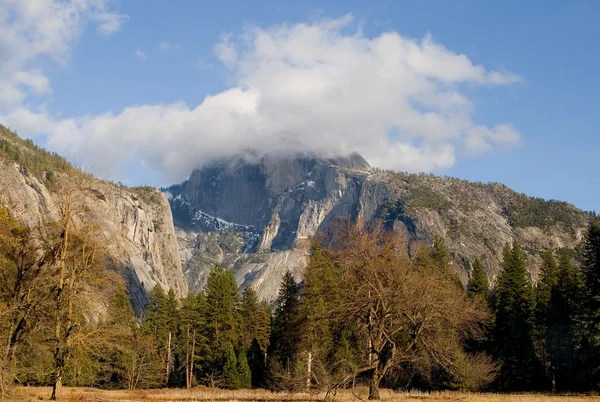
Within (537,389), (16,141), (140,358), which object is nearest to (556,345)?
(537,389)

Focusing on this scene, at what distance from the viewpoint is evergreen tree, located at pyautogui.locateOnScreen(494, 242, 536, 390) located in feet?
148

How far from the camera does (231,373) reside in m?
52.9

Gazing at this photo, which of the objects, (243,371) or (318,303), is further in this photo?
(243,371)

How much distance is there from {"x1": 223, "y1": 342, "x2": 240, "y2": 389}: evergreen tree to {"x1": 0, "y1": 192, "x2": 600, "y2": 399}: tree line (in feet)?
0.32

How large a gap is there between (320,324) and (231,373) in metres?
13.7

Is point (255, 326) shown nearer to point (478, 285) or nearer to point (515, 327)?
point (478, 285)

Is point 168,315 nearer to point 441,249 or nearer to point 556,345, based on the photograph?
point 441,249

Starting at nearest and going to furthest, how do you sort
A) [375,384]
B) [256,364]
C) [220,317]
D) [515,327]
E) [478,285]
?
[375,384], [515,327], [256,364], [220,317], [478,285]

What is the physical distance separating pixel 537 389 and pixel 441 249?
22.5m

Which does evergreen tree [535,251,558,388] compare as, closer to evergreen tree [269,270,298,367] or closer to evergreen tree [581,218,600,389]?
evergreen tree [581,218,600,389]

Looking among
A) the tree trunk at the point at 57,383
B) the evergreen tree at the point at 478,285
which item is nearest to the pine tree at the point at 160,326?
the evergreen tree at the point at 478,285

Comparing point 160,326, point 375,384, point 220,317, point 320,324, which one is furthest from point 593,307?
point 160,326

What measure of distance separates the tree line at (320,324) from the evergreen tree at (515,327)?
4.7 inches

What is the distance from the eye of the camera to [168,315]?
6669 centimetres
